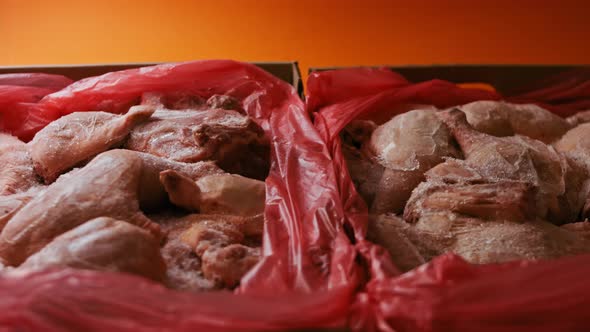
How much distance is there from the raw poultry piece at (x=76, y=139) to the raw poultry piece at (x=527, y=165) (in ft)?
3.03

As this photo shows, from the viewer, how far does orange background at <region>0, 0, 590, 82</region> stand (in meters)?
3.17

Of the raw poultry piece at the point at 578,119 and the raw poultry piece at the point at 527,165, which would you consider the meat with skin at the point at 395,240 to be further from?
the raw poultry piece at the point at 578,119

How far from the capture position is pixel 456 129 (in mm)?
Answer: 1817

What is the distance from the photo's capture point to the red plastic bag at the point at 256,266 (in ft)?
3.19

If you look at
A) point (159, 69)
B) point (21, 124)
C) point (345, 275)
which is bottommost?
point (345, 275)

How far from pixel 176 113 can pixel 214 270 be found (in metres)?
0.73

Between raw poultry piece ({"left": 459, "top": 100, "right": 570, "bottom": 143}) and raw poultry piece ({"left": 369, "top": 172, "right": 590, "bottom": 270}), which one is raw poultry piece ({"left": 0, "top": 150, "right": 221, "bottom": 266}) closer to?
raw poultry piece ({"left": 369, "top": 172, "right": 590, "bottom": 270})

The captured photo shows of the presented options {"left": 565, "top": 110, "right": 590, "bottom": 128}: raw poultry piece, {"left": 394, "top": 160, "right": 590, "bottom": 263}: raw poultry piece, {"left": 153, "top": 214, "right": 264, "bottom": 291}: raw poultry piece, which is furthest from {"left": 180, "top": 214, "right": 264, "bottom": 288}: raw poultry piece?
{"left": 565, "top": 110, "right": 590, "bottom": 128}: raw poultry piece

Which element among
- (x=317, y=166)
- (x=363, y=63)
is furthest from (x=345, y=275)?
(x=363, y=63)

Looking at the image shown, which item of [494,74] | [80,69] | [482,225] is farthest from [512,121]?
[80,69]

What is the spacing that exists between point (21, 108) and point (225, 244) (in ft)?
3.43

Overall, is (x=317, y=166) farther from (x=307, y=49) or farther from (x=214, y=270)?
(x=307, y=49)

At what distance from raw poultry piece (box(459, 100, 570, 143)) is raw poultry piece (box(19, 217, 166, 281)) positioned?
3.86 feet

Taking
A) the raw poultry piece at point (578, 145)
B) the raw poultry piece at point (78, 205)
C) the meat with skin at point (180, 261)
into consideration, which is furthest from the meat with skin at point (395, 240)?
the raw poultry piece at point (578, 145)
